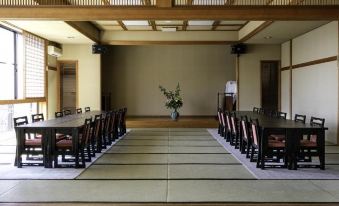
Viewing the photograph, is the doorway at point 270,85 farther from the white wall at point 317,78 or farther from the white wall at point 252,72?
the white wall at point 317,78

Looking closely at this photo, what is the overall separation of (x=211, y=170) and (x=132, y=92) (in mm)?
8190

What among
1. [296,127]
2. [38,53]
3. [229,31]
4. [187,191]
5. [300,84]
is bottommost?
[187,191]

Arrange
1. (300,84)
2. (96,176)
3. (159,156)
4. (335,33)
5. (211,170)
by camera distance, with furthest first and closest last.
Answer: (300,84)
(335,33)
(159,156)
(211,170)
(96,176)

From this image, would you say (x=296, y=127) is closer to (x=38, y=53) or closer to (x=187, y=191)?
(x=187, y=191)

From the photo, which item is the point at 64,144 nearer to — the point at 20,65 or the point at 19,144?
the point at 19,144

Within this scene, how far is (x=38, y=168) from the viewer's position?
203 inches

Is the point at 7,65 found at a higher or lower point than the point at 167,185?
higher

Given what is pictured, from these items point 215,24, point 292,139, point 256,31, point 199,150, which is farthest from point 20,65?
point 292,139

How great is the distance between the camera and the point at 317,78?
333 inches

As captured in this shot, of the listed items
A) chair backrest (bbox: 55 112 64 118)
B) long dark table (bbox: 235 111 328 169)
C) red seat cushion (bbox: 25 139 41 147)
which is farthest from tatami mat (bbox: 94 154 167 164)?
chair backrest (bbox: 55 112 64 118)

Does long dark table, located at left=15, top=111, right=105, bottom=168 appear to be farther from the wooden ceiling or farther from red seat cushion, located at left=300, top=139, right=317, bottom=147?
the wooden ceiling

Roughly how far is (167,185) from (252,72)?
7969mm

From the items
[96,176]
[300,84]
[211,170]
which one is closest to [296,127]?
[211,170]

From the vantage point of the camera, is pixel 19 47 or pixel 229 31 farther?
pixel 229 31
